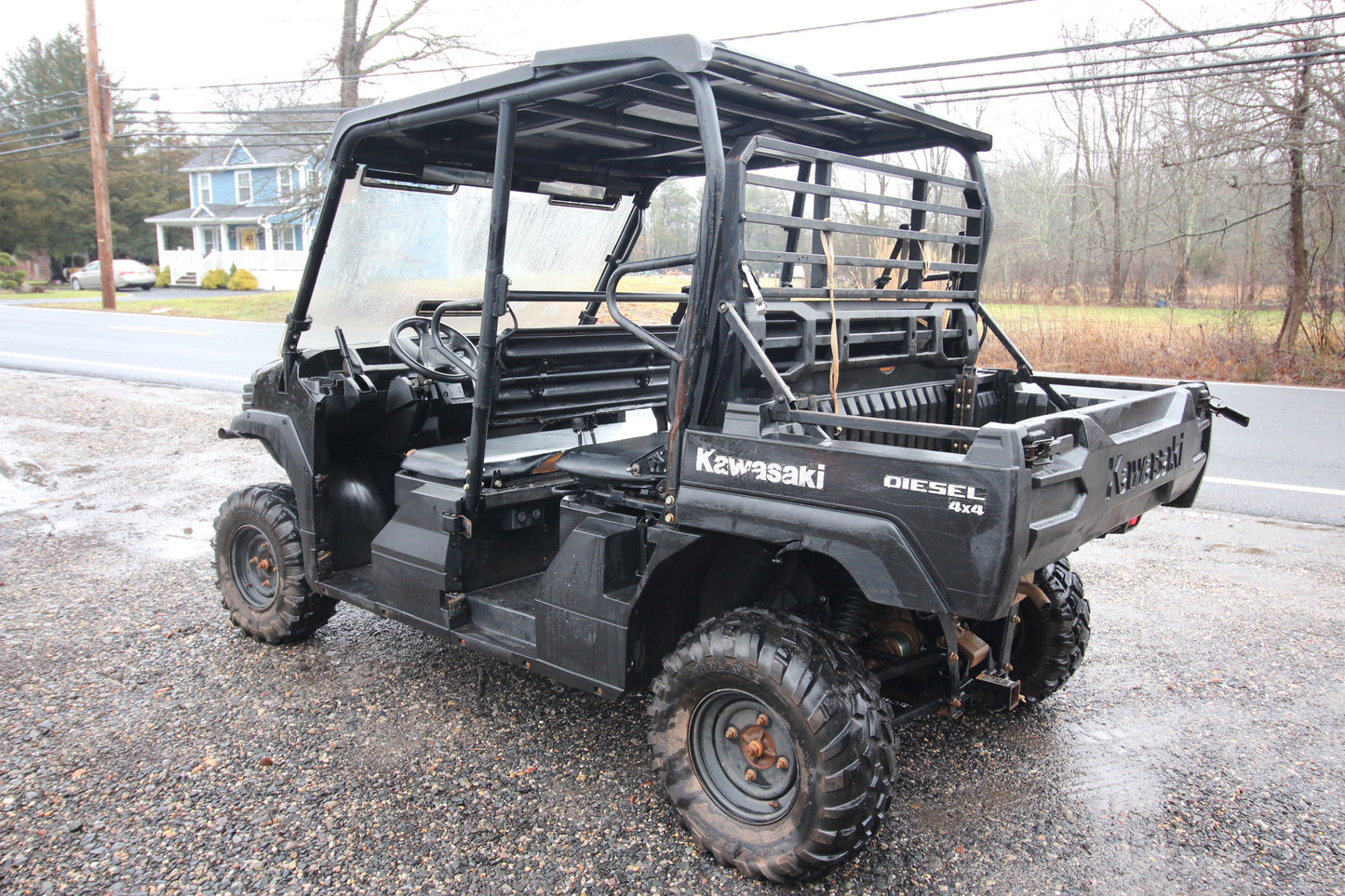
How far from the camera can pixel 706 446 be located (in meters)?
2.73

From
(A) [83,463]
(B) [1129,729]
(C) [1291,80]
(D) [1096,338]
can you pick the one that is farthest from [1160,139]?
(A) [83,463]

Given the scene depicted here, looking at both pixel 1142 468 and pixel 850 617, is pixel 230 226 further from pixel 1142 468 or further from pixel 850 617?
pixel 1142 468

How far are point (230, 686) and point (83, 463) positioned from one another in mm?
5312

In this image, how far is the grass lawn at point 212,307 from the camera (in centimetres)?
2400

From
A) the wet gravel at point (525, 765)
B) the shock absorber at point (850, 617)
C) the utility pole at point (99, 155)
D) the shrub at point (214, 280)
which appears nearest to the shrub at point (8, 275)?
the shrub at point (214, 280)

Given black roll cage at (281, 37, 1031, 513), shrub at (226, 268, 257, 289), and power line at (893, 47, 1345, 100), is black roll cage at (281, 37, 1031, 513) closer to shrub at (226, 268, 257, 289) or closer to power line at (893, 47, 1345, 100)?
power line at (893, 47, 1345, 100)

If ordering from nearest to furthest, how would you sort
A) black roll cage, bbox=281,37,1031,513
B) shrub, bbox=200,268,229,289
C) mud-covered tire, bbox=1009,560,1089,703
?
black roll cage, bbox=281,37,1031,513, mud-covered tire, bbox=1009,560,1089,703, shrub, bbox=200,268,229,289

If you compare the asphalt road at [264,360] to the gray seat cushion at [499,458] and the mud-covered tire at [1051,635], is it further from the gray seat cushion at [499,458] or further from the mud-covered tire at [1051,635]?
the gray seat cushion at [499,458]

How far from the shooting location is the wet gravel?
2.73 meters

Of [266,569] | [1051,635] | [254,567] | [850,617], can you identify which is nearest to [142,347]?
[254,567]

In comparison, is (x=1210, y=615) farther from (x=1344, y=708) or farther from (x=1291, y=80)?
(x=1291, y=80)

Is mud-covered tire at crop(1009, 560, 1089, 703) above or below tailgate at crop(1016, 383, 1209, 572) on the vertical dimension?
below

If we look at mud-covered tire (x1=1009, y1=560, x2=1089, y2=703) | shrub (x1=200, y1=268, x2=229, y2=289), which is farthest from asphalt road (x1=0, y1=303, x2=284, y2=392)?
shrub (x1=200, y1=268, x2=229, y2=289)

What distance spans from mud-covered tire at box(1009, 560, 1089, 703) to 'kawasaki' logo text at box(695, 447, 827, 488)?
1426 millimetres
